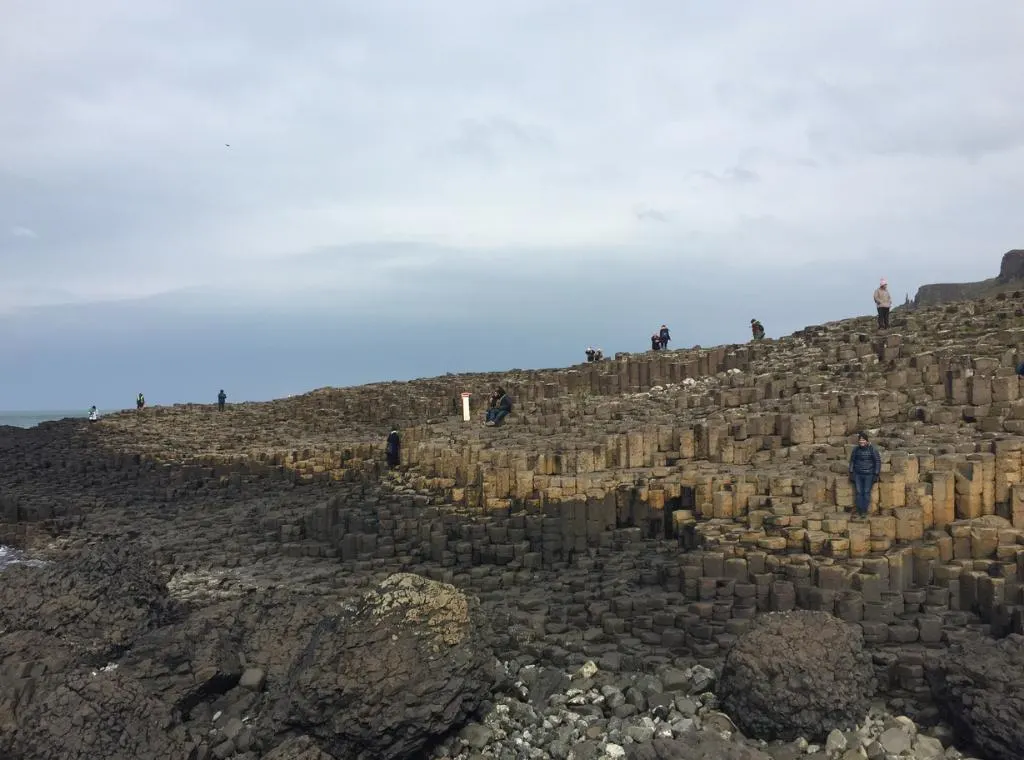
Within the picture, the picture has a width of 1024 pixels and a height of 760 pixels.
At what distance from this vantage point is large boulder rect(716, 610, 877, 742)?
8.04 m

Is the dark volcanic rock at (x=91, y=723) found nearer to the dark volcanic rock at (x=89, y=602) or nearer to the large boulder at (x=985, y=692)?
the dark volcanic rock at (x=89, y=602)

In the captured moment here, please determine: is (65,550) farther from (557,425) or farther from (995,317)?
(995,317)

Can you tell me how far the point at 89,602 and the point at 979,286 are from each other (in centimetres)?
5066

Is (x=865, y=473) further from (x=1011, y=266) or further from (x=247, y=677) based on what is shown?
(x=1011, y=266)

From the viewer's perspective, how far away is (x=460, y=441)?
18062 millimetres

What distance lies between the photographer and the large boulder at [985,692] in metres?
7.51

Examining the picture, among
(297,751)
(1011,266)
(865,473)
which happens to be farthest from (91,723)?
(1011,266)

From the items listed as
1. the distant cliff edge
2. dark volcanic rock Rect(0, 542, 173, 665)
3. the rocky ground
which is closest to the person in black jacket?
the rocky ground

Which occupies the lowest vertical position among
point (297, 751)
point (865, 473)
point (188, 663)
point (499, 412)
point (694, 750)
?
point (297, 751)

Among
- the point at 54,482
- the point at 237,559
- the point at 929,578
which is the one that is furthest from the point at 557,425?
the point at 54,482

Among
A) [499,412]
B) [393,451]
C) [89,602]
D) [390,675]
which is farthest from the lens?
[499,412]

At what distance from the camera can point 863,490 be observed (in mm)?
11281

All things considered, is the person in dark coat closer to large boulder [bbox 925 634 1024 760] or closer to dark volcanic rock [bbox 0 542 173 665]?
dark volcanic rock [bbox 0 542 173 665]

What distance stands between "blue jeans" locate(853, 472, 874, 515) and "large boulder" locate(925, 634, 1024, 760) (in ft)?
9.16
